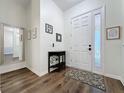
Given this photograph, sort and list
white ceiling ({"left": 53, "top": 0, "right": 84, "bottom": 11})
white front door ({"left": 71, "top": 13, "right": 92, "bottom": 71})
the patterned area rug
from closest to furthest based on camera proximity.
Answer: the patterned area rug < white front door ({"left": 71, "top": 13, "right": 92, "bottom": 71}) < white ceiling ({"left": 53, "top": 0, "right": 84, "bottom": 11})

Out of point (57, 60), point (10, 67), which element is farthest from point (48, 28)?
point (10, 67)

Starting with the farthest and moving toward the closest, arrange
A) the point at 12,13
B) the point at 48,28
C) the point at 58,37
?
the point at 58,37, the point at 12,13, the point at 48,28

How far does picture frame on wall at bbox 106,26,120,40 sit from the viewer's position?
8.64 ft

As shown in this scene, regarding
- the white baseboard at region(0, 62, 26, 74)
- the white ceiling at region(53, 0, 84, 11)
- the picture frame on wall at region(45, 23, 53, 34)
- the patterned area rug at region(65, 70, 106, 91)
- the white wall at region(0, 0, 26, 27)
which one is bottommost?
the patterned area rug at region(65, 70, 106, 91)

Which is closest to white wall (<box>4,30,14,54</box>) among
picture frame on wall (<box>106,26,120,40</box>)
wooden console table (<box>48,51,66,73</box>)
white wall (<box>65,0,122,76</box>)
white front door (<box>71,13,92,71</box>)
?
wooden console table (<box>48,51,66,73</box>)

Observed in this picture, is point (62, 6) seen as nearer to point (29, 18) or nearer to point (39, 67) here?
point (29, 18)

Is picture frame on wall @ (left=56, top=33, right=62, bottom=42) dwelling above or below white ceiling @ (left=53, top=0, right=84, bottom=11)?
below

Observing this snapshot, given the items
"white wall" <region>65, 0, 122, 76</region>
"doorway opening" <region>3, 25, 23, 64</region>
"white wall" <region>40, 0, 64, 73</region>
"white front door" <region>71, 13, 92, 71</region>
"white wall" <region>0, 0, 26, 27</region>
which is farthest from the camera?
"white front door" <region>71, 13, 92, 71</region>

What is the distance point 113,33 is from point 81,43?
4.31 feet

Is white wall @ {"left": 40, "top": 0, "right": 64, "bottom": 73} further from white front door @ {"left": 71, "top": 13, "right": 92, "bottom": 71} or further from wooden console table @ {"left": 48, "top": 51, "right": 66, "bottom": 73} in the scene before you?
white front door @ {"left": 71, "top": 13, "right": 92, "bottom": 71}

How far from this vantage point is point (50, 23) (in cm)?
353

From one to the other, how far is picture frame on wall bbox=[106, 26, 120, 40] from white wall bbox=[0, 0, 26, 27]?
3685 millimetres

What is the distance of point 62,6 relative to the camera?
411 cm

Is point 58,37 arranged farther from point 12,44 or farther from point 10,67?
point 10,67
